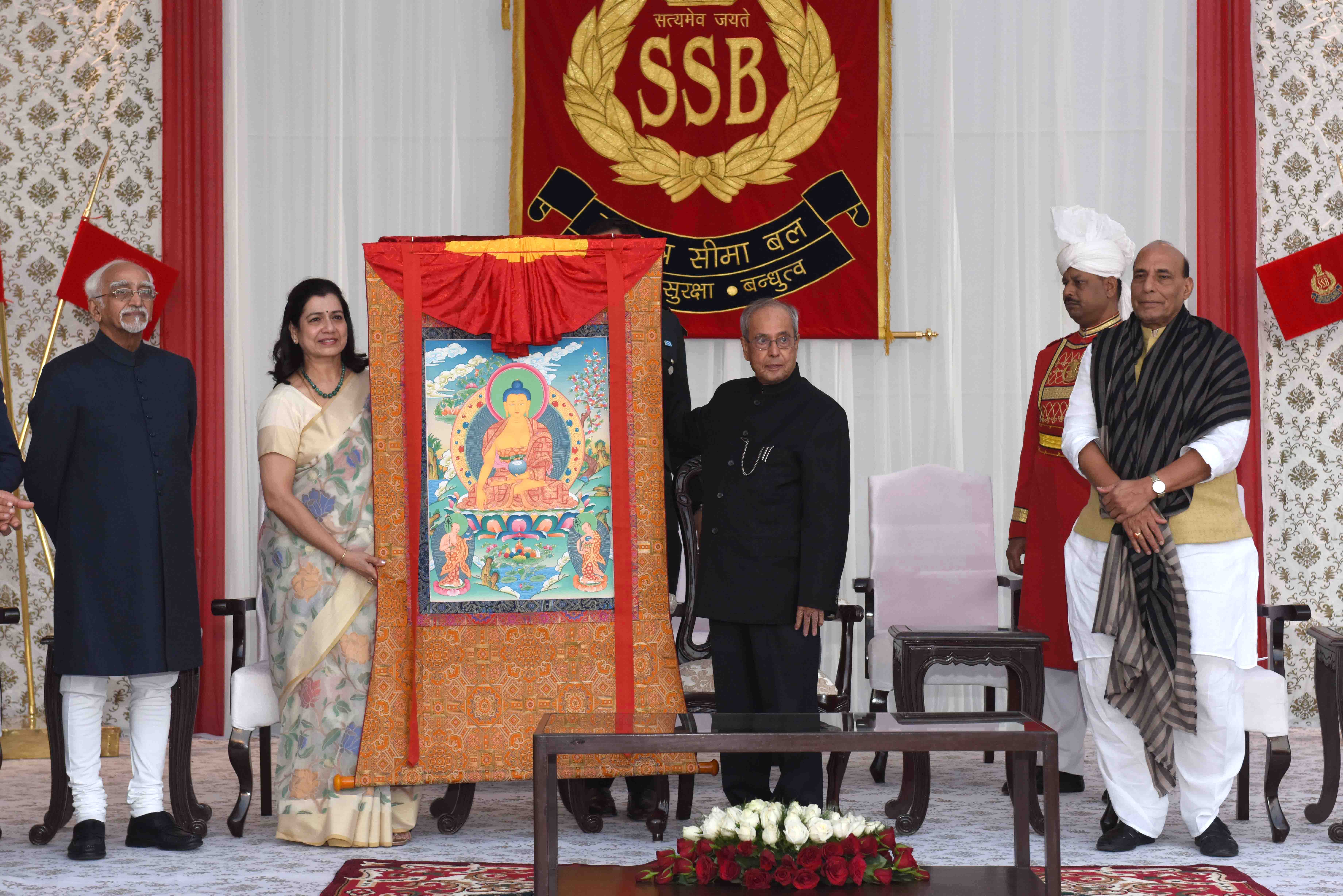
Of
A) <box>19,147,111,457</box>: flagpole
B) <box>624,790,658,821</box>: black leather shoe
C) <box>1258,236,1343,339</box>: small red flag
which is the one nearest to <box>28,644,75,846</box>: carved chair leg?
<box>624,790,658,821</box>: black leather shoe

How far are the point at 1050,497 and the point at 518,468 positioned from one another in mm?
1914

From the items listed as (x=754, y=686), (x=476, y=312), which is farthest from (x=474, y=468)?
(x=754, y=686)

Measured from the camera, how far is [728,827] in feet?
→ 9.62

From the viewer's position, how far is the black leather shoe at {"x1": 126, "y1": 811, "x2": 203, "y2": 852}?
3746 millimetres

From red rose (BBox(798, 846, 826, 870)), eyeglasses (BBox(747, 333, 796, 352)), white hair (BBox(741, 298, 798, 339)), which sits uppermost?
white hair (BBox(741, 298, 798, 339))

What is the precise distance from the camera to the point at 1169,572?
12.0ft

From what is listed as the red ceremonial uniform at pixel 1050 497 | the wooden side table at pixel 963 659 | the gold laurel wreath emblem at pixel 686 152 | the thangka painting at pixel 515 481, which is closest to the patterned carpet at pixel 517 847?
the wooden side table at pixel 963 659

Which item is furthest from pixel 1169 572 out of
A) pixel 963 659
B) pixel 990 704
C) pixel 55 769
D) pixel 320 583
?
pixel 55 769

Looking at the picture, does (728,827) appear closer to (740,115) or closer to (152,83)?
(740,115)

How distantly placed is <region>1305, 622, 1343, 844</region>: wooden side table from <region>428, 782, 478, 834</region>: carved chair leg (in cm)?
251

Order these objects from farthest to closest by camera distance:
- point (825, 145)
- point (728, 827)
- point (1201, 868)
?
point (825, 145) < point (1201, 868) < point (728, 827)

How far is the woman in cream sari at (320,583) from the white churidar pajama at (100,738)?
12.9 inches

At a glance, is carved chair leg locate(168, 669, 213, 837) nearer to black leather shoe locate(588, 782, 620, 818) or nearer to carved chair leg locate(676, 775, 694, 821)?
black leather shoe locate(588, 782, 620, 818)

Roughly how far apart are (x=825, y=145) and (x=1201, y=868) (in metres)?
3.51
